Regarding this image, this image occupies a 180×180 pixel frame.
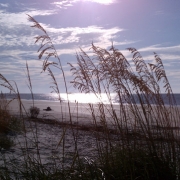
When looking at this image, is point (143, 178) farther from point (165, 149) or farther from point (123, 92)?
point (123, 92)

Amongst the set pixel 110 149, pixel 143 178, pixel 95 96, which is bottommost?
pixel 143 178

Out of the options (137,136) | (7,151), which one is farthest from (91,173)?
(7,151)

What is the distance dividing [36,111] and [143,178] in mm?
11799

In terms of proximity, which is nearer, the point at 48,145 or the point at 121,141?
the point at 121,141

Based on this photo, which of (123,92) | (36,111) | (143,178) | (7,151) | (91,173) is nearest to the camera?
(91,173)

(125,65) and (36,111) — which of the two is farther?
(36,111)

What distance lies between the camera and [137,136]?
3.94 metres

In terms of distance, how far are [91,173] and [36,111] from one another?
38.9 feet

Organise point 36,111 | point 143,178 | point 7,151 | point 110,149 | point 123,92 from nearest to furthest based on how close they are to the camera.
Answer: point 143,178
point 110,149
point 123,92
point 7,151
point 36,111

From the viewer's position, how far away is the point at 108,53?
13.3 feet

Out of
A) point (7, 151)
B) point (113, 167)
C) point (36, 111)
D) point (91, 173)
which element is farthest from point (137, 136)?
point (36, 111)

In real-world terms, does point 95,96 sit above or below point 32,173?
above

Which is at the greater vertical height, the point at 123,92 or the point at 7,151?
the point at 123,92

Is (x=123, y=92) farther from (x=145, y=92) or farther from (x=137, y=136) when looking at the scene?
(x=137, y=136)
